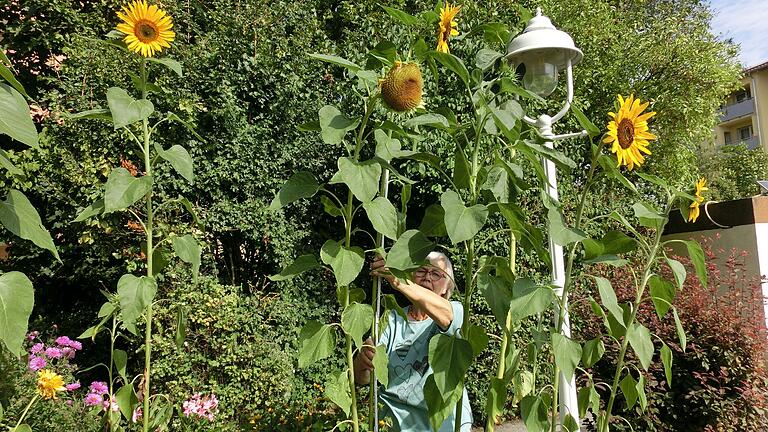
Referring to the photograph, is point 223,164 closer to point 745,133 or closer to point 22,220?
point 22,220

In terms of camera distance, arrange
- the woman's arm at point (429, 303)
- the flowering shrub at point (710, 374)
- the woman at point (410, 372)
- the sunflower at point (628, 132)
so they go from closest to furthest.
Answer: the sunflower at point (628, 132), the woman's arm at point (429, 303), the woman at point (410, 372), the flowering shrub at point (710, 374)

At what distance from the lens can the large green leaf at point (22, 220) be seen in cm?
77

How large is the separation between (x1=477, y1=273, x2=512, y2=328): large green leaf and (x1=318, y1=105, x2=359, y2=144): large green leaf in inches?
14.9

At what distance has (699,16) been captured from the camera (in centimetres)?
1157

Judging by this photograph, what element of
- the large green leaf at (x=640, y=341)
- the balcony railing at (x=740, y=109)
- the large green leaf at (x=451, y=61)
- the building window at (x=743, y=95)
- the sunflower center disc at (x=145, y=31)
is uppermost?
the building window at (x=743, y=95)

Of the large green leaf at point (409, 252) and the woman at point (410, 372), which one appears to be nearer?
the large green leaf at point (409, 252)

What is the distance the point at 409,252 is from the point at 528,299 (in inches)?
9.0

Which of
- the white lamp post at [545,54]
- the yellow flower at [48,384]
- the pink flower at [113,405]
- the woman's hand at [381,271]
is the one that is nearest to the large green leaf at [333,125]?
the woman's hand at [381,271]

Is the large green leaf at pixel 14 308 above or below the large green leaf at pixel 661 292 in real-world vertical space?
below

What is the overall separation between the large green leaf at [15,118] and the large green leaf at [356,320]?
0.60 meters

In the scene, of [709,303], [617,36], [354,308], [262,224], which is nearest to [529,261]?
[709,303]

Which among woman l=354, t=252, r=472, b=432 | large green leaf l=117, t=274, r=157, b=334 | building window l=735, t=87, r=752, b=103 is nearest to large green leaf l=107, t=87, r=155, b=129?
large green leaf l=117, t=274, r=157, b=334

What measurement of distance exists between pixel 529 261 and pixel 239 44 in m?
3.25

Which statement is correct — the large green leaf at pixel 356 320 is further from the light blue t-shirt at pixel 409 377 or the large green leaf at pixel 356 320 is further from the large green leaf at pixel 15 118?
the light blue t-shirt at pixel 409 377
